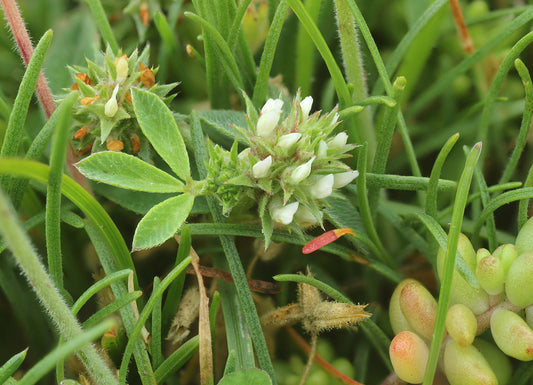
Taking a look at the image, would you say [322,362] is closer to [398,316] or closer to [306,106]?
[398,316]

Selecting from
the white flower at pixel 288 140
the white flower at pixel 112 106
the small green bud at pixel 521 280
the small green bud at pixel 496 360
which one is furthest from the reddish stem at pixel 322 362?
the white flower at pixel 112 106

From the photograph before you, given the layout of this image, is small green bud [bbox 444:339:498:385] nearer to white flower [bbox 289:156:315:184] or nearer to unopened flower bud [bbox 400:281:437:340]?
unopened flower bud [bbox 400:281:437:340]

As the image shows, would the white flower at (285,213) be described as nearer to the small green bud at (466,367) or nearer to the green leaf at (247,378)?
the green leaf at (247,378)

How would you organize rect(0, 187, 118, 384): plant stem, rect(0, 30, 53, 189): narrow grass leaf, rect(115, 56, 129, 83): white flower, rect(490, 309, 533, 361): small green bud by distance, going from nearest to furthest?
rect(0, 187, 118, 384): plant stem < rect(490, 309, 533, 361): small green bud < rect(0, 30, 53, 189): narrow grass leaf < rect(115, 56, 129, 83): white flower

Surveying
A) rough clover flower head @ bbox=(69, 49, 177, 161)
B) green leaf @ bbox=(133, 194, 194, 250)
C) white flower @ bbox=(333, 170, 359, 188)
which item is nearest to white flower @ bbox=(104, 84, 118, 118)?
rough clover flower head @ bbox=(69, 49, 177, 161)

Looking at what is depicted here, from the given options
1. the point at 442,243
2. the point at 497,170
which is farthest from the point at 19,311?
the point at 497,170

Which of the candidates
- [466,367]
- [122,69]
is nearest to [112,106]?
[122,69]

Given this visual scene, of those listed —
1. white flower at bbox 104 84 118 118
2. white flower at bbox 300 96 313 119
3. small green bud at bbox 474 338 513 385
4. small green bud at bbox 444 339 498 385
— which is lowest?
small green bud at bbox 474 338 513 385
